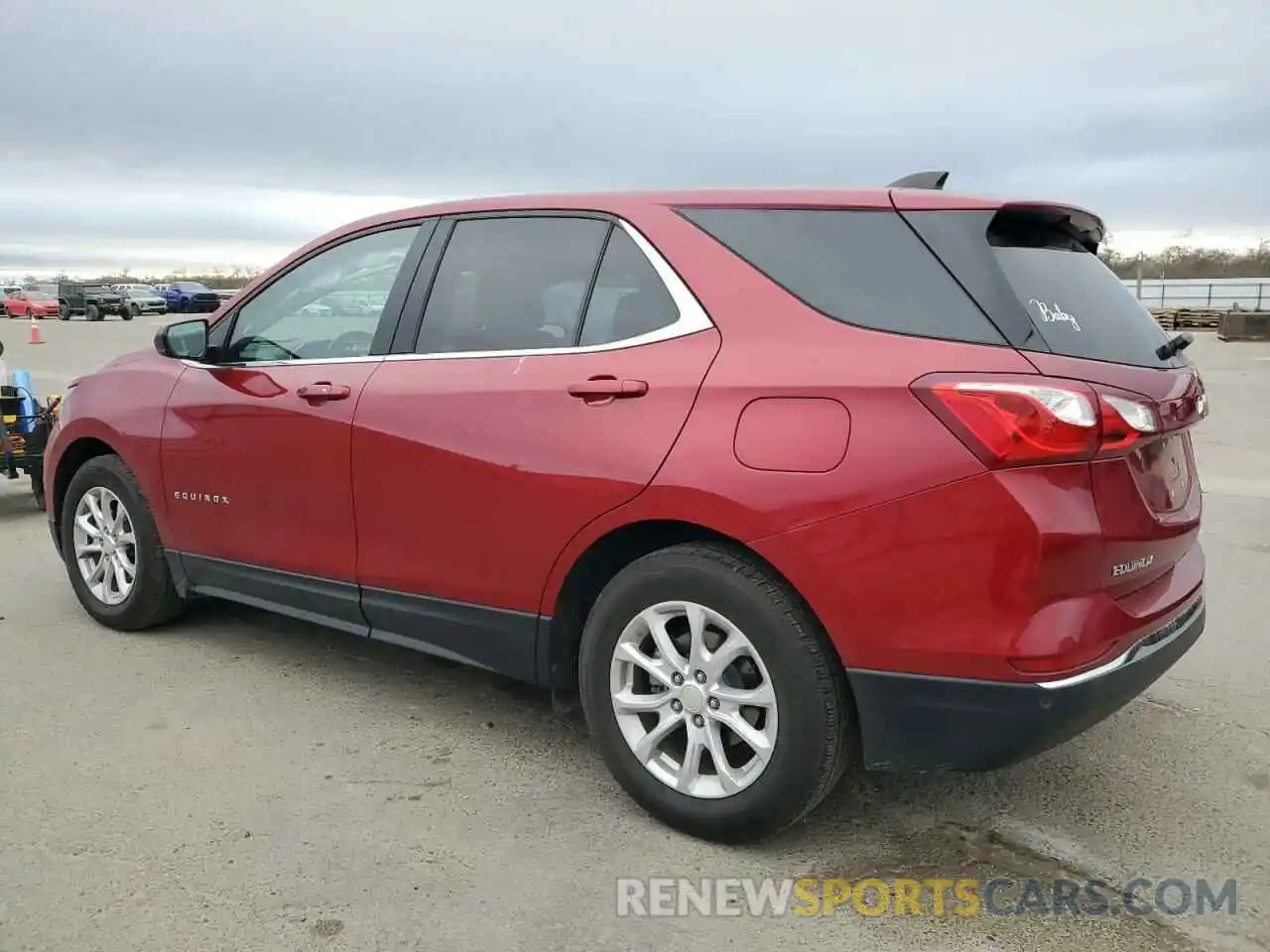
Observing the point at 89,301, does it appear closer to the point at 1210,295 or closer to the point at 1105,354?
the point at 1210,295

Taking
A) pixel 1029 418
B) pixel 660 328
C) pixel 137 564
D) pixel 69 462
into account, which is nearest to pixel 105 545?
pixel 137 564

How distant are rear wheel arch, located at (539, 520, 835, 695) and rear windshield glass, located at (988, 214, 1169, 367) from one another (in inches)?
37.8

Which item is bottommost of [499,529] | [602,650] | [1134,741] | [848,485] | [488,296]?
[1134,741]

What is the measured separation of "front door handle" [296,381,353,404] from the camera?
372 centimetres

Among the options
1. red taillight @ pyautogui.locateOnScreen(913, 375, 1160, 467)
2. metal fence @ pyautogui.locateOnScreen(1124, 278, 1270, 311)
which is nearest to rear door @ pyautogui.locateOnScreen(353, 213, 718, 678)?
red taillight @ pyautogui.locateOnScreen(913, 375, 1160, 467)

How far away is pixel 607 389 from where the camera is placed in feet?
9.98

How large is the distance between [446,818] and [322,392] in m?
1.54

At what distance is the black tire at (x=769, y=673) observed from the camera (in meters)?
2.74

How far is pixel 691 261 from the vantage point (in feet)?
10.1

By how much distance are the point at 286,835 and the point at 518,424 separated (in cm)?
133

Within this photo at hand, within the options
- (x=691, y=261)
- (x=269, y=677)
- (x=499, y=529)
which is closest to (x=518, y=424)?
(x=499, y=529)

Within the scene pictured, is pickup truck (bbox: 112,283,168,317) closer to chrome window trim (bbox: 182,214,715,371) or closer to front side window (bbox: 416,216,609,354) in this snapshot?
front side window (bbox: 416,216,609,354)

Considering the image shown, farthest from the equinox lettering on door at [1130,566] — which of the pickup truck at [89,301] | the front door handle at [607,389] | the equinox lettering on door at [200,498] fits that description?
the pickup truck at [89,301]

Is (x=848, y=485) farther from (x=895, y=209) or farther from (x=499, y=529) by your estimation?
(x=499, y=529)
